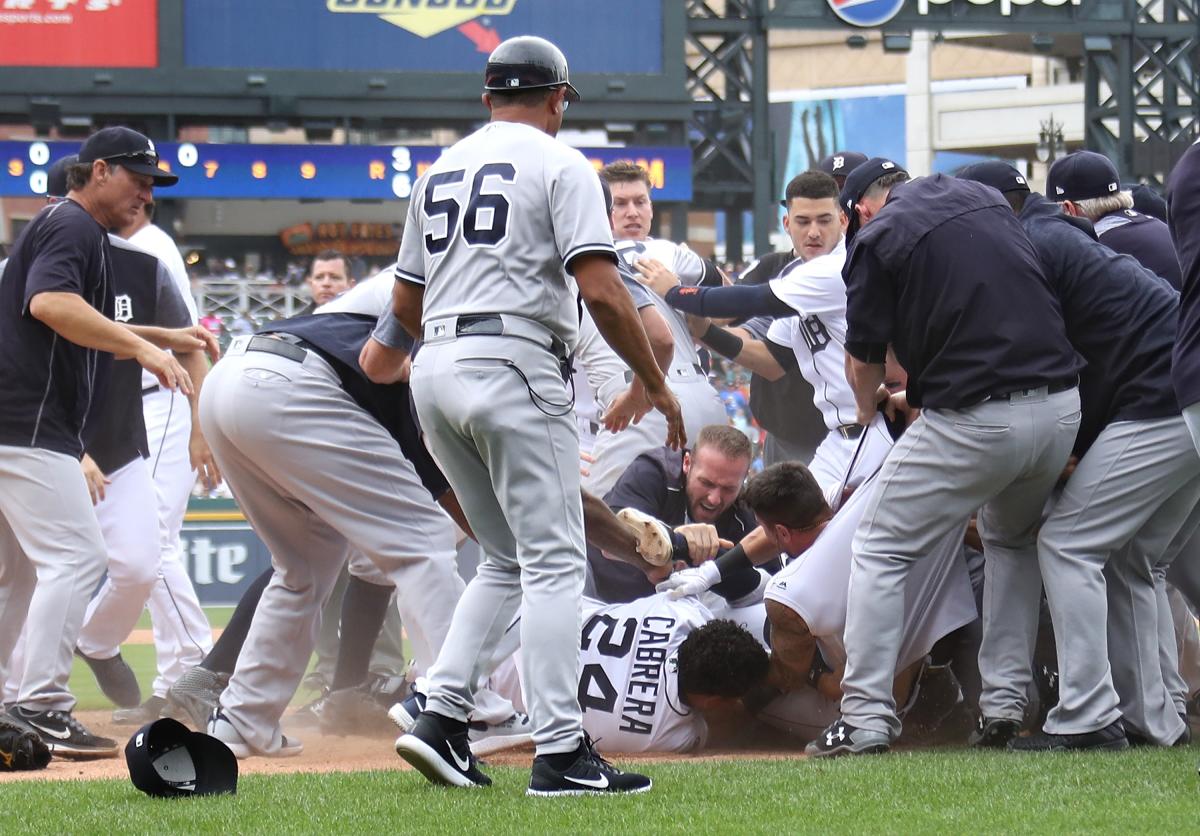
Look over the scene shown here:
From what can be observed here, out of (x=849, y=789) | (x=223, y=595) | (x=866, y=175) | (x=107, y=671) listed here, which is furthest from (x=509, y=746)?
(x=223, y=595)

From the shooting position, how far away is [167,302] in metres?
7.33

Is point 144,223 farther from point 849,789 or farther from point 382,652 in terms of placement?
point 849,789

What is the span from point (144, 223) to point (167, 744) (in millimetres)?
4088

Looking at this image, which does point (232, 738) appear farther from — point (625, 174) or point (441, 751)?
point (625, 174)

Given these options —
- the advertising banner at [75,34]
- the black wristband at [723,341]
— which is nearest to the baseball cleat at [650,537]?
the black wristband at [723,341]

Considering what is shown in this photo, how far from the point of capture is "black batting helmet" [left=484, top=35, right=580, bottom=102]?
470 centimetres

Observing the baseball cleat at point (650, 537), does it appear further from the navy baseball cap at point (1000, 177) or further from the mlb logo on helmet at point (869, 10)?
the mlb logo on helmet at point (869, 10)

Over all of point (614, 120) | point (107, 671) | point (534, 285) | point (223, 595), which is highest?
point (614, 120)

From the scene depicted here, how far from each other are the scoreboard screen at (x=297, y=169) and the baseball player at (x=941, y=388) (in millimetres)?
14602

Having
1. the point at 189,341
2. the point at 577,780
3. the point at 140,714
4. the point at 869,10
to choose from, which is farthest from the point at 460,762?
the point at 869,10

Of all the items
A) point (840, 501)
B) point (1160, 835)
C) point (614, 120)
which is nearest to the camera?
point (1160, 835)

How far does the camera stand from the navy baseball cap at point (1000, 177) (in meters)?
5.84

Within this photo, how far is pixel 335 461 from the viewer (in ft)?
18.3

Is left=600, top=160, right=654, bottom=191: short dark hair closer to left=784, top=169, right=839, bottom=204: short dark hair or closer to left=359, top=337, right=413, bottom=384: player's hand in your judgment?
left=784, top=169, right=839, bottom=204: short dark hair
